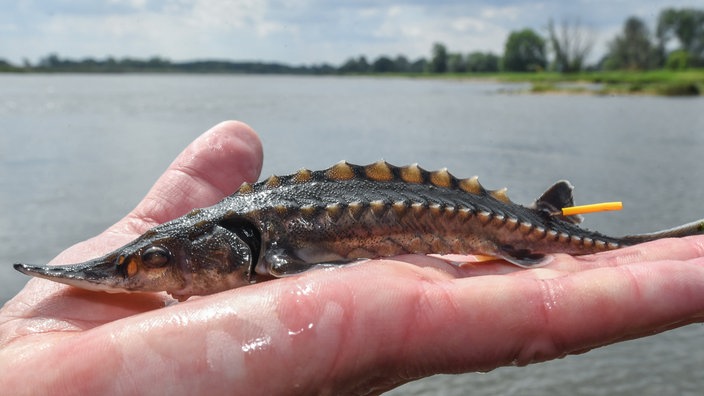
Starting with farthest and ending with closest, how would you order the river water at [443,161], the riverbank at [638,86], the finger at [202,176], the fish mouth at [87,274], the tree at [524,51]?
→ 1. the tree at [524,51]
2. the riverbank at [638,86]
3. the river water at [443,161]
4. the finger at [202,176]
5. the fish mouth at [87,274]

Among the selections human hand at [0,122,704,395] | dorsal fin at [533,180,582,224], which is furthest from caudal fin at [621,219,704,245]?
human hand at [0,122,704,395]

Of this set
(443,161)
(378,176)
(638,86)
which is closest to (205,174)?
(378,176)

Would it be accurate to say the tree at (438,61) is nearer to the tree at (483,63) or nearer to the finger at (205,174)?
the tree at (483,63)

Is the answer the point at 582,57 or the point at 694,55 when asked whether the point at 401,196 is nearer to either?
the point at 582,57

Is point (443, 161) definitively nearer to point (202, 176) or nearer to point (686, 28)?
point (202, 176)

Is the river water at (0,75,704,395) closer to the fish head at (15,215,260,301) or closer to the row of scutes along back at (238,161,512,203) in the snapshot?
the row of scutes along back at (238,161,512,203)

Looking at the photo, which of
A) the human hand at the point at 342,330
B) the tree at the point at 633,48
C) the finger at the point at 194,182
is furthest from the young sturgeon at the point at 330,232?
the tree at the point at 633,48
